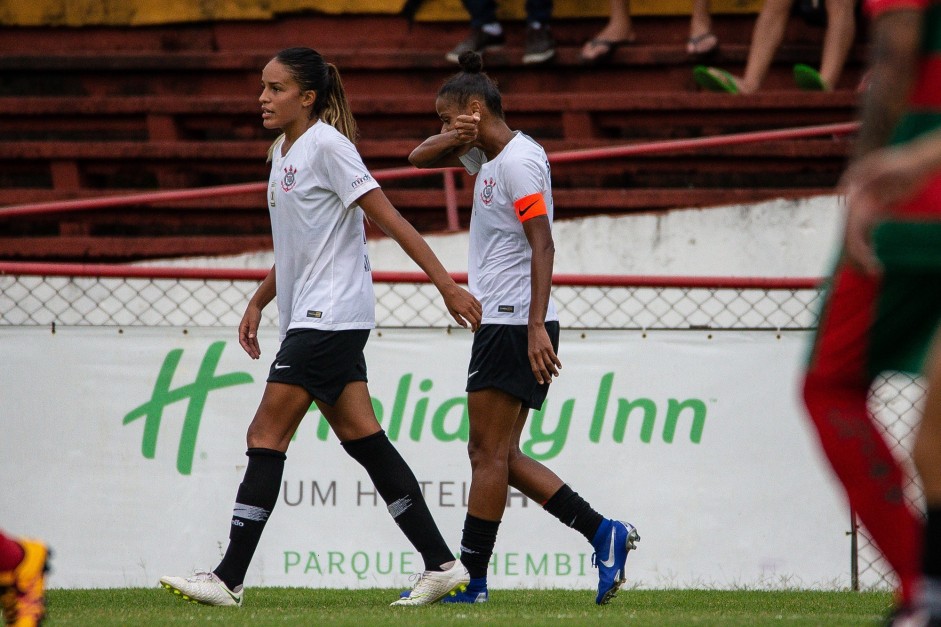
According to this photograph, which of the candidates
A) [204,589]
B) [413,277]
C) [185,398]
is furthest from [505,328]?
[185,398]

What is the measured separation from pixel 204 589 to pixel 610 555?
5.40 ft

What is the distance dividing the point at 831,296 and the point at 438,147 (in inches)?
110

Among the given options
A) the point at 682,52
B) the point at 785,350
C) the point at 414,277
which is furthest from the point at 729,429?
the point at 682,52

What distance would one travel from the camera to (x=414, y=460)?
6633 millimetres

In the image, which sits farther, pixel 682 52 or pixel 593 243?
pixel 682 52

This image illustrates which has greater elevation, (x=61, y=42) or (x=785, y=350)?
(x=61, y=42)

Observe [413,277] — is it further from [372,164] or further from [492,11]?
[492,11]

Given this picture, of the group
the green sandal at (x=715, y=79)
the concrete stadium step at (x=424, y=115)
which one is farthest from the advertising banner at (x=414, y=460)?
the concrete stadium step at (x=424, y=115)

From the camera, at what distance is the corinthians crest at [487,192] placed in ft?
17.2

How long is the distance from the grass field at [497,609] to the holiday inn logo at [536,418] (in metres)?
0.84

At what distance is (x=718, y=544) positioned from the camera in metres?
6.55

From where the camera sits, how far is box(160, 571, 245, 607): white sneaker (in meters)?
4.67

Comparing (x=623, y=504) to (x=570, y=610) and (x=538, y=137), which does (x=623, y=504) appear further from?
(x=538, y=137)

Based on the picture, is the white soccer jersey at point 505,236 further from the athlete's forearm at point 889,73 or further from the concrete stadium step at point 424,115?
the concrete stadium step at point 424,115
